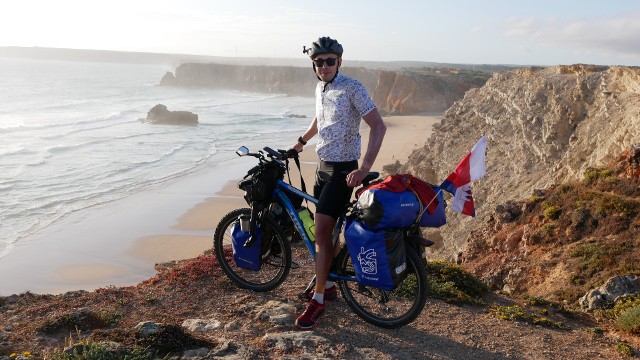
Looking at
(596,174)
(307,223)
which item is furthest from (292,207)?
(596,174)

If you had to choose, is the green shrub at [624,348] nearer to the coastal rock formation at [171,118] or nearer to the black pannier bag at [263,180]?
the black pannier bag at [263,180]

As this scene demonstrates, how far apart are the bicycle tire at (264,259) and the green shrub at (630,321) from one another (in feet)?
12.0

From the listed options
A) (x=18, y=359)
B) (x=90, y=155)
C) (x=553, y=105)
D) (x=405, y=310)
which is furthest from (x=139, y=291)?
(x=90, y=155)

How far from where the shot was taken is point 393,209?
427 cm

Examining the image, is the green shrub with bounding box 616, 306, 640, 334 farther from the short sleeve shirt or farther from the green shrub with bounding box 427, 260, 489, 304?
the short sleeve shirt

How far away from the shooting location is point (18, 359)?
13.6 feet

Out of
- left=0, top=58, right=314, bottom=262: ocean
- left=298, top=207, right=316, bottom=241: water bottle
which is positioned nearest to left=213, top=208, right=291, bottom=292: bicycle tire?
left=298, top=207, right=316, bottom=241: water bottle

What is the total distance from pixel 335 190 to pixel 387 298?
1.21 metres

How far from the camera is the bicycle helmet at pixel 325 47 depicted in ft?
14.8

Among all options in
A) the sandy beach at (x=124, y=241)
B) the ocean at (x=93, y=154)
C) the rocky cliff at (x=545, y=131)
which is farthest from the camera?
the ocean at (x=93, y=154)

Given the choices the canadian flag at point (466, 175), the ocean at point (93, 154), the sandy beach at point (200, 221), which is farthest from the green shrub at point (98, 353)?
the ocean at point (93, 154)

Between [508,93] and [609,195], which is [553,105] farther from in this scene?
[609,195]

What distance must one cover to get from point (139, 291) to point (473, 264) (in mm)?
6703

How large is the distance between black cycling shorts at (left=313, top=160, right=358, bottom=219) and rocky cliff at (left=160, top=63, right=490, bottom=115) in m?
62.3
